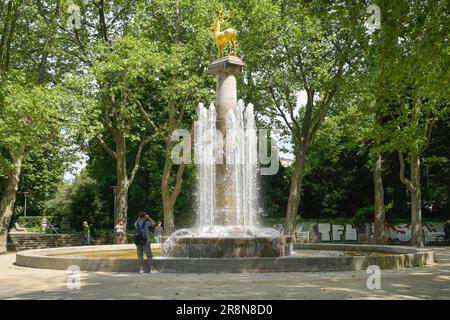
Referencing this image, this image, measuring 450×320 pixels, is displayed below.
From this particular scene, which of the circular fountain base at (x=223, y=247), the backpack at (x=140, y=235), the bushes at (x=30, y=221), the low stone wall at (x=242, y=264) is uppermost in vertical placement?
the backpack at (x=140, y=235)

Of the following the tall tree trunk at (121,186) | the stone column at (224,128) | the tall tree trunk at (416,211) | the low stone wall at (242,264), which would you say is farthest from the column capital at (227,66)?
the tall tree trunk at (416,211)

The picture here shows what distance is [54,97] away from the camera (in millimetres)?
25766

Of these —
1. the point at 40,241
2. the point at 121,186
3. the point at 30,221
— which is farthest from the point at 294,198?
the point at 30,221

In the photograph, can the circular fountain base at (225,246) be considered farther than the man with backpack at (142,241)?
Yes

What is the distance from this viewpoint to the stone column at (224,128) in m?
18.0

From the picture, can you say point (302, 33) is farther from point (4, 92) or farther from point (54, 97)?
point (4, 92)

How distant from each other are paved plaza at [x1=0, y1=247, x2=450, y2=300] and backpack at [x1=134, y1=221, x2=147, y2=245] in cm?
93

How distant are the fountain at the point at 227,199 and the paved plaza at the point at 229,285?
6.52 ft

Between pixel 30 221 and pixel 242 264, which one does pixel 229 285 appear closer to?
pixel 242 264

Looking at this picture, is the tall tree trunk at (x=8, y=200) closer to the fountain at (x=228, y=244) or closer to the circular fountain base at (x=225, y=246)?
the fountain at (x=228, y=244)

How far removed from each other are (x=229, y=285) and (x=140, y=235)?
364 centimetres

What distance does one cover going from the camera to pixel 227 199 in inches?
717

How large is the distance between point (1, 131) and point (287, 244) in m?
14.6
